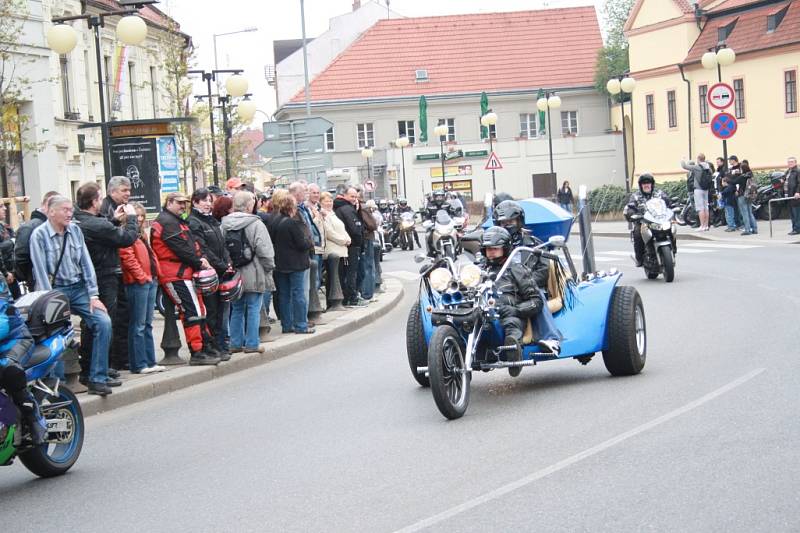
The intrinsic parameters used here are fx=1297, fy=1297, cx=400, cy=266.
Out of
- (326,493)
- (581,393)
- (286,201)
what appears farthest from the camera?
(286,201)

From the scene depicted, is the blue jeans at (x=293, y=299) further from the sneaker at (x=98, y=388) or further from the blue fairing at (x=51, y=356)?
the blue fairing at (x=51, y=356)

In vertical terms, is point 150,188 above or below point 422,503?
above

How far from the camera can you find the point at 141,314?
505 inches

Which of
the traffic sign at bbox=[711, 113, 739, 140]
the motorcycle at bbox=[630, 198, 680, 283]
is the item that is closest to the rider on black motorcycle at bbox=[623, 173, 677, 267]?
the motorcycle at bbox=[630, 198, 680, 283]

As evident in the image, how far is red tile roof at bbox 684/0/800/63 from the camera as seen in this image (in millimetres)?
52875

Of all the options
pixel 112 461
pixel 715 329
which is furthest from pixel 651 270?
pixel 112 461

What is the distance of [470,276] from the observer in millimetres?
10211

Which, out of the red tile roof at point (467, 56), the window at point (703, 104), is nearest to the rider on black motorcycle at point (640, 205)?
the window at point (703, 104)

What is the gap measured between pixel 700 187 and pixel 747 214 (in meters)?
2.76

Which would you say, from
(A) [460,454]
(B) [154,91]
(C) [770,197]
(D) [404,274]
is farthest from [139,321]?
(B) [154,91]

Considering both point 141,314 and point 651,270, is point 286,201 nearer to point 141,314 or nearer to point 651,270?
point 141,314

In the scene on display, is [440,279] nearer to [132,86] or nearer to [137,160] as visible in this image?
[137,160]

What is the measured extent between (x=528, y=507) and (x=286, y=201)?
935cm

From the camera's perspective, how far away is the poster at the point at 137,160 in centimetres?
1817
